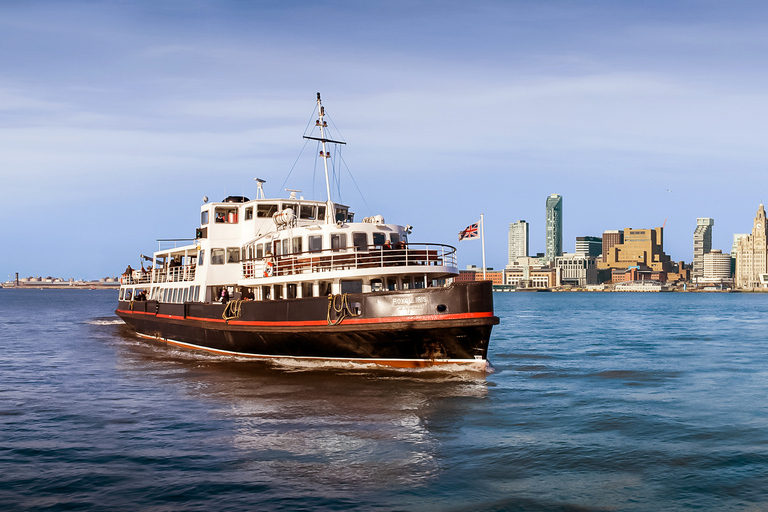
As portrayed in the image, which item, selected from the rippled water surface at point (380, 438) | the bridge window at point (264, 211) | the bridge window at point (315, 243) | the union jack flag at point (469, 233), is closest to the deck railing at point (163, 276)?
the bridge window at point (264, 211)

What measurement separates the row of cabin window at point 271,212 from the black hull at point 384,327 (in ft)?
17.0

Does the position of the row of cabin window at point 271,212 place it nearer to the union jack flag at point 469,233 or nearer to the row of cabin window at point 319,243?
the row of cabin window at point 319,243

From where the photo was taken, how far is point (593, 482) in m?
11.0

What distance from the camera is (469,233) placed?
2320 cm

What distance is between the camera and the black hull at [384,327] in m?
21.4

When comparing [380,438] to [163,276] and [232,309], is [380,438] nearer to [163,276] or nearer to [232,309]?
[232,309]

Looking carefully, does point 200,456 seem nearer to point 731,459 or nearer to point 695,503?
point 695,503

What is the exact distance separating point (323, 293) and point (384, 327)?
11.2 ft

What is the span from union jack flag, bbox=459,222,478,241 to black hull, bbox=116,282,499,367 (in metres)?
2.15

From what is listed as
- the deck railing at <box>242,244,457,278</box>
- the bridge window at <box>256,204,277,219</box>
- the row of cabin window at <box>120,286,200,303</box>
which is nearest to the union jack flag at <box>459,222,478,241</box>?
the deck railing at <box>242,244,457,278</box>

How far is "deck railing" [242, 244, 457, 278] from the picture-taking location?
76.0 ft

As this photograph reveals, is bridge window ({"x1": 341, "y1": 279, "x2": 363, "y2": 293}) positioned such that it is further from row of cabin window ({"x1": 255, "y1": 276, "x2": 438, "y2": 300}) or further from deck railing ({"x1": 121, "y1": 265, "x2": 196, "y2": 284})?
deck railing ({"x1": 121, "y1": 265, "x2": 196, "y2": 284})

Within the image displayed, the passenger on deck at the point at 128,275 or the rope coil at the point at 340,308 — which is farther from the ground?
the passenger on deck at the point at 128,275

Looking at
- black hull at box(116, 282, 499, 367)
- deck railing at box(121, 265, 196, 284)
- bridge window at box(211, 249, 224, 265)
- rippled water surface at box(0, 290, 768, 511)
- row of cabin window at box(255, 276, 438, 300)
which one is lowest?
rippled water surface at box(0, 290, 768, 511)
